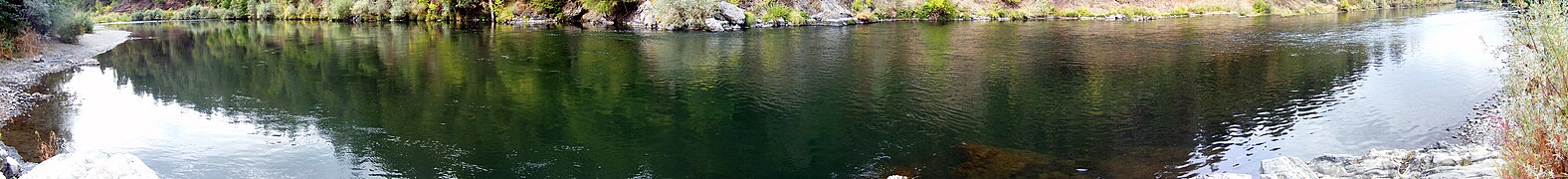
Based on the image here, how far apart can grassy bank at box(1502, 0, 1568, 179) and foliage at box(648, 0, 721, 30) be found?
4690 cm

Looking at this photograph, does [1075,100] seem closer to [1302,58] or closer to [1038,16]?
[1302,58]

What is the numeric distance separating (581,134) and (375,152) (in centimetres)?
318

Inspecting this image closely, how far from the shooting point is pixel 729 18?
59188 mm

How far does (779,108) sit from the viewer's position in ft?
72.3

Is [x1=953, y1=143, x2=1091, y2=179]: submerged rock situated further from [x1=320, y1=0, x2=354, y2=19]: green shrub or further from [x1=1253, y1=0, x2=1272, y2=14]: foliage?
[x1=320, y1=0, x2=354, y2=19]: green shrub

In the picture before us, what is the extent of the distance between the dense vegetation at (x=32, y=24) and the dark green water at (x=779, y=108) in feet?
7.83

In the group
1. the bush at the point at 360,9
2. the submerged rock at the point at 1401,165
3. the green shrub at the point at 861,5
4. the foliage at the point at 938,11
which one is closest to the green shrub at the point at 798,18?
Answer: the green shrub at the point at 861,5

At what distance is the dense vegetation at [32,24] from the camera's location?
33.5 meters

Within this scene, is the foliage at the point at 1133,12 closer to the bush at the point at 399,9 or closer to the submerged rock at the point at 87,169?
the bush at the point at 399,9

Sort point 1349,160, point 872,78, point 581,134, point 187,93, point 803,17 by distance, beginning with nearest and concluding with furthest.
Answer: point 1349,160 → point 581,134 → point 187,93 → point 872,78 → point 803,17

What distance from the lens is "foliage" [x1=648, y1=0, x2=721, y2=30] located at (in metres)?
56.8

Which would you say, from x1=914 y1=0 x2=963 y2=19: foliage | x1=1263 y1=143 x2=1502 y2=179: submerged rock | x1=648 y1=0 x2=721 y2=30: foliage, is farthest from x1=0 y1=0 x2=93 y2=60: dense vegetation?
x1=914 y1=0 x2=963 y2=19: foliage

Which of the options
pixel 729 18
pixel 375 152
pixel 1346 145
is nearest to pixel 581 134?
pixel 375 152

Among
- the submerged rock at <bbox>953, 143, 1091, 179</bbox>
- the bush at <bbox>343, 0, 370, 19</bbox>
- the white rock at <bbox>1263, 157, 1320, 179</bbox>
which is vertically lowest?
the submerged rock at <bbox>953, 143, 1091, 179</bbox>
